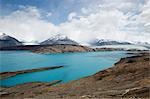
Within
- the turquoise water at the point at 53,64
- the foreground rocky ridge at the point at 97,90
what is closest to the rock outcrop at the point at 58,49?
the turquoise water at the point at 53,64

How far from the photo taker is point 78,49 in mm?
169625

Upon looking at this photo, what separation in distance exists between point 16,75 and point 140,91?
122 ft

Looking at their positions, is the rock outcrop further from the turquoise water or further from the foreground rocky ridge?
the foreground rocky ridge

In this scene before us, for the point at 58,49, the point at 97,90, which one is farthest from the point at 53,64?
the point at 58,49

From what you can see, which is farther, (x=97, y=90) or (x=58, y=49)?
(x=58, y=49)

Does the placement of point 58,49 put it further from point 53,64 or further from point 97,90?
point 97,90

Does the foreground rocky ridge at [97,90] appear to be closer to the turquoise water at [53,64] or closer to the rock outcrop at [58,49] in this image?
the turquoise water at [53,64]

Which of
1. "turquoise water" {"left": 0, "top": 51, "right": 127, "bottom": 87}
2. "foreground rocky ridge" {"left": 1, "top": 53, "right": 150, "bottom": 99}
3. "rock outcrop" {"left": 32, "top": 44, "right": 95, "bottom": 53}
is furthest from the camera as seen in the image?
"rock outcrop" {"left": 32, "top": 44, "right": 95, "bottom": 53}

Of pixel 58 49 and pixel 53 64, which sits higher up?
pixel 58 49

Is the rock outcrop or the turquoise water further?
the rock outcrop

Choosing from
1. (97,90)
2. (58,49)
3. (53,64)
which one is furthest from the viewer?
(58,49)

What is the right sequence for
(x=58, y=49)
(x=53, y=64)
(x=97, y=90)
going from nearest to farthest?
(x=97, y=90)
(x=53, y=64)
(x=58, y=49)

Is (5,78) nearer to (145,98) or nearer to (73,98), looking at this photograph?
(73,98)

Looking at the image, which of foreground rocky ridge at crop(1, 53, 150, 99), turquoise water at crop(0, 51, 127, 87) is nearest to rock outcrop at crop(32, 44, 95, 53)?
turquoise water at crop(0, 51, 127, 87)
